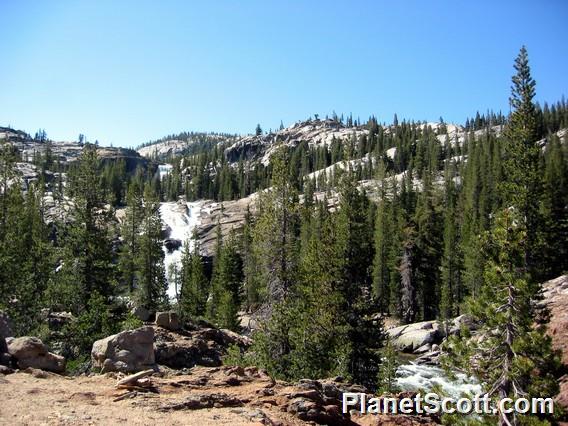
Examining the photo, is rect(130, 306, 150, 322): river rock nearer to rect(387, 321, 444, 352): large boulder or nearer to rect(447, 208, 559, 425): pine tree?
rect(447, 208, 559, 425): pine tree

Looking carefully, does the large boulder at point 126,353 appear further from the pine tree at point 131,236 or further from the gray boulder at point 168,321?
the pine tree at point 131,236

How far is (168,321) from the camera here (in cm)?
2650

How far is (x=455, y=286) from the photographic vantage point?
5744cm

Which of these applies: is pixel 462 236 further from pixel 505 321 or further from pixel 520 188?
pixel 505 321

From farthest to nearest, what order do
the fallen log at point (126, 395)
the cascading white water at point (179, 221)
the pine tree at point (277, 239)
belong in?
the cascading white water at point (179, 221), the pine tree at point (277, 239), the fallen log at point (126, 395)

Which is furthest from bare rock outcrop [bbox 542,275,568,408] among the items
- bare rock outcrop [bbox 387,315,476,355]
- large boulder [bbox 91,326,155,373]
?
large boulder [bbox 91,326,155,373]

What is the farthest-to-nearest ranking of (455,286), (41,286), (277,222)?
(455,286) < (41,286) < (277,222)

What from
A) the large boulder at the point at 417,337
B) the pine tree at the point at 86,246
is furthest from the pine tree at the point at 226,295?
the large boulder at the point at 417,337

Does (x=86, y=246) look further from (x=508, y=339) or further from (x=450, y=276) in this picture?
(x=450, y=276)

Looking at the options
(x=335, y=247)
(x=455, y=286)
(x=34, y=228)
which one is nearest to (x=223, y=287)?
(x=34, y=228)

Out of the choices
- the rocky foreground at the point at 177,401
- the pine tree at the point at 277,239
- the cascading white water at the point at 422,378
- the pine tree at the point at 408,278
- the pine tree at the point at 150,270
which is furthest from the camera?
the pine tree at the point at 408,278

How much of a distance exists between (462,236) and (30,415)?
2292 inches

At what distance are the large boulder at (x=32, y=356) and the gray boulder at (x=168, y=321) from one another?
1114cm

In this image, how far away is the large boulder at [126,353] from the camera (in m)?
15.3
